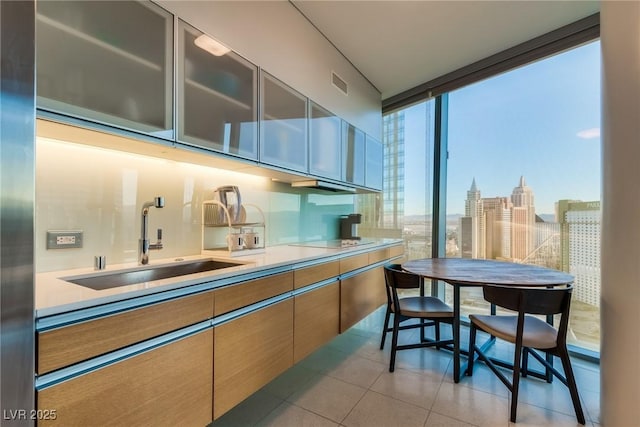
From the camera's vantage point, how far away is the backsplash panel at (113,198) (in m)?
1.29

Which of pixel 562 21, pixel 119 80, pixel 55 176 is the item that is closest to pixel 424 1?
pixel 562 21

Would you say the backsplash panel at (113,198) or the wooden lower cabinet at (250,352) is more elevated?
the backsplash panel at (113,198)

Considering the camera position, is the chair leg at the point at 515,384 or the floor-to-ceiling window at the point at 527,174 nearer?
the chair leg at the point at 515,384

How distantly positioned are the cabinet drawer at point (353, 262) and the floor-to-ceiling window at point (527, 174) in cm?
117

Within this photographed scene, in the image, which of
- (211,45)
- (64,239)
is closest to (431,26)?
(211,45)

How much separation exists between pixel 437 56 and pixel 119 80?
292cm

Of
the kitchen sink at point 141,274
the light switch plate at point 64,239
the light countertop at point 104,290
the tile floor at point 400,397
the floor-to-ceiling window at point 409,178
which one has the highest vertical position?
the floor-to-ceiling window at point 409,178

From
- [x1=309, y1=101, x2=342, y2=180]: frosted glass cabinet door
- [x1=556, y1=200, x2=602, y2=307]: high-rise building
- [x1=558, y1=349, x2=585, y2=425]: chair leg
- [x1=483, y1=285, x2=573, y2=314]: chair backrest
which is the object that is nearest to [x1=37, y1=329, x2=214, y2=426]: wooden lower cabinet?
[x1=309, y1=101, x2=342, y2=180]: frosted glass cabinet door

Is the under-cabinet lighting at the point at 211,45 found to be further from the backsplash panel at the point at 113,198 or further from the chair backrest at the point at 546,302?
the chair backrest at the point at 546,302

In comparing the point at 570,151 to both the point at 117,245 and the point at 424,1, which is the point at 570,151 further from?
the point at 117,245

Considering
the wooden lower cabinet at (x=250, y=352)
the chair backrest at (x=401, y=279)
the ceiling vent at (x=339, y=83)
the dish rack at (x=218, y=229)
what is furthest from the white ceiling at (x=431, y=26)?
the wooden lower cabinet at (x=250, y=352)

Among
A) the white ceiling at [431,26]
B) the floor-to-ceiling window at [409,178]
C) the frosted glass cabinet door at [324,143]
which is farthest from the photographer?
the floor-to-ceiling window at [409,178]

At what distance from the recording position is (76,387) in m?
0.86

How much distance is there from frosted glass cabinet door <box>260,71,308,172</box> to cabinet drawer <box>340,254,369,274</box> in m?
0.87
